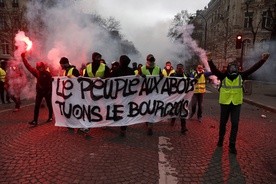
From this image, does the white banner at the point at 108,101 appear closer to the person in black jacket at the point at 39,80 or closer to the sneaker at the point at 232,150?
the person in black jacket at the point at 39,80

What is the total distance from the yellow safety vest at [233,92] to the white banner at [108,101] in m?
1.63

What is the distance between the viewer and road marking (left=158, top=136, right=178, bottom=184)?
3.88 meters

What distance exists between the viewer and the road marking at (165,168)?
3877mm

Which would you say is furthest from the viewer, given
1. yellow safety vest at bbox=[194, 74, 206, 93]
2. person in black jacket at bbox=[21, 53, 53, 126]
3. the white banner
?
yellow safety vest at bbox=[194, 74, 206, 93]

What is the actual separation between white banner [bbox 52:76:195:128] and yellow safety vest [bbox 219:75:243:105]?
64.2 inches

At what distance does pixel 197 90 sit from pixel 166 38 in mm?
6289

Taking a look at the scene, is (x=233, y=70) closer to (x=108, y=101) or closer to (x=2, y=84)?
(x=108, y=101)

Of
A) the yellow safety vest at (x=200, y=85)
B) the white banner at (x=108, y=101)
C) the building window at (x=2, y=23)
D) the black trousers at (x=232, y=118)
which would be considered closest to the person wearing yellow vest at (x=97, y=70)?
the white banner at (x=108, y=101)

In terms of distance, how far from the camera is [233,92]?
5.31m

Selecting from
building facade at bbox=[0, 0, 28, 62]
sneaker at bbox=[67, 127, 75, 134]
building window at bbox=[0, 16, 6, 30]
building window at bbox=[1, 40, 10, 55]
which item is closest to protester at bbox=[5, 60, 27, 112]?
sneaker at bbox=[67, 127, 75, 134]

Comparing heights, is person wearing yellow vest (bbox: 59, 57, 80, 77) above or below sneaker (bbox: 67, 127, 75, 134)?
above

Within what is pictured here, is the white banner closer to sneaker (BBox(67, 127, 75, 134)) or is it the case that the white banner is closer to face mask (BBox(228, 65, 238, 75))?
sneaker (BBox(67, 127, 75, 134))

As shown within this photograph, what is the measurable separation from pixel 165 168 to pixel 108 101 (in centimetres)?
249

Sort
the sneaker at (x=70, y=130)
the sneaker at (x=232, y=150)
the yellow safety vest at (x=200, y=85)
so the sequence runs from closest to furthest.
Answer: the sneaker at (x=232, y=150), the sneaker at (x=70, y=130), the yellow safety vest at (x=200, y=85)
